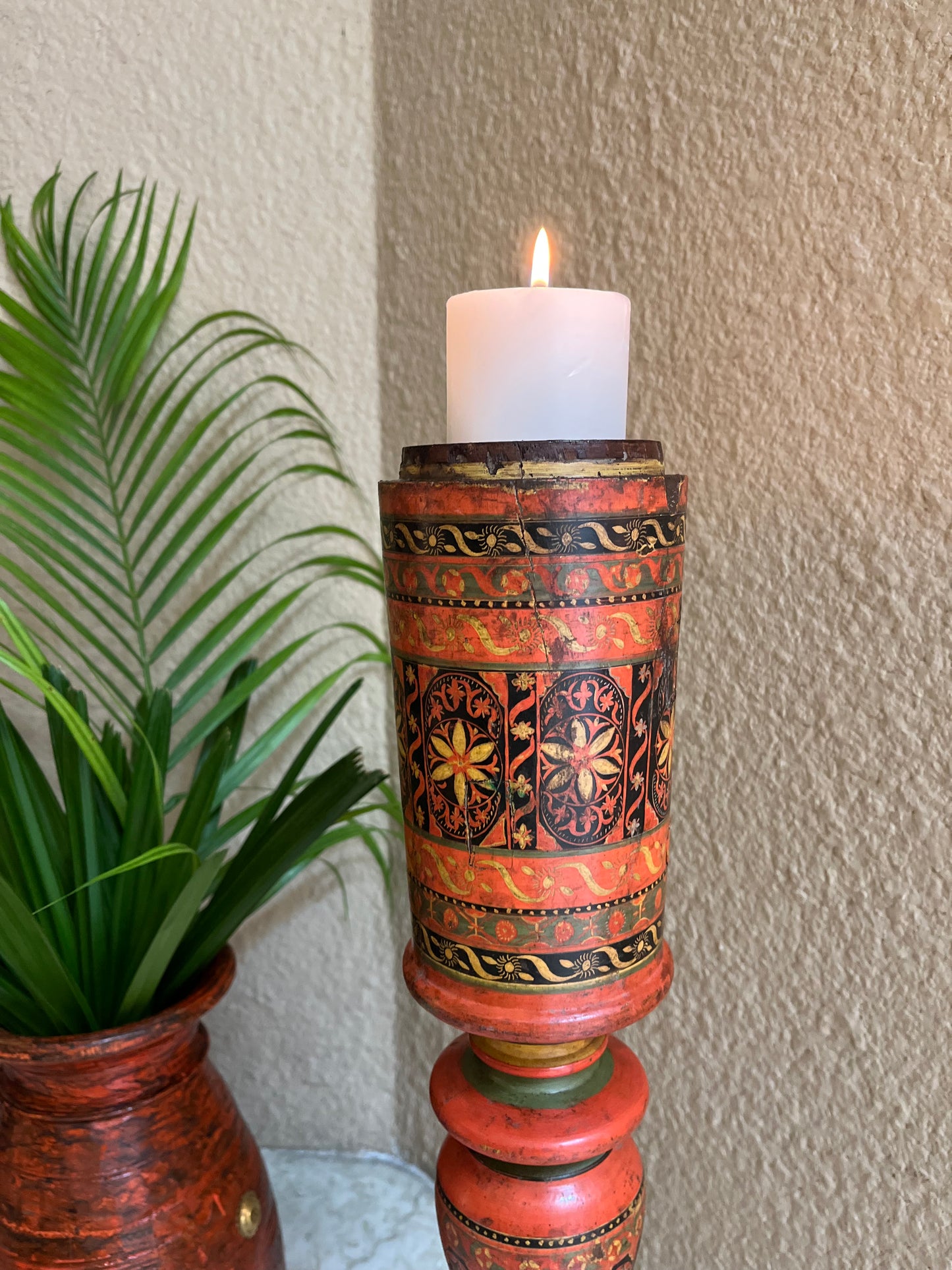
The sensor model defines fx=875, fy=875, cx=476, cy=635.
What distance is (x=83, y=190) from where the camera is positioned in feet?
2.59

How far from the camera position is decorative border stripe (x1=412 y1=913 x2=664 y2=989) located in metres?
0.39

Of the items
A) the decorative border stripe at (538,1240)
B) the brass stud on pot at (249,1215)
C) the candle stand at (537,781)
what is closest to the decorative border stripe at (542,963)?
the candle stand at (537,781)

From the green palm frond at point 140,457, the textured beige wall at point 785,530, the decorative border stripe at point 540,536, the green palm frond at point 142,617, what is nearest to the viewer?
the decorative border stripe at point 540,536

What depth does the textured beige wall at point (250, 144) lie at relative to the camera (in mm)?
772

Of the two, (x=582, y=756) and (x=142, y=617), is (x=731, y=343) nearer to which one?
(x=582, y=756)

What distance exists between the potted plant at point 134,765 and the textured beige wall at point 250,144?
0.03 meters

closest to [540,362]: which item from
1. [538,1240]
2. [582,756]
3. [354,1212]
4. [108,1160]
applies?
[582,756]

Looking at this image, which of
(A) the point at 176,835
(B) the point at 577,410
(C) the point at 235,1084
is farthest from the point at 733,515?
(C) the point at 235,1084

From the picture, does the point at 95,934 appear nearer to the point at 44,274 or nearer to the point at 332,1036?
the point at 332,1036

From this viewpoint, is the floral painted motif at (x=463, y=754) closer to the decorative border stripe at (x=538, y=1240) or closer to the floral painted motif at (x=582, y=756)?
the floral painted motif at (x=582, y=756)

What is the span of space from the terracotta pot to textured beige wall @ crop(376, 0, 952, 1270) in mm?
350

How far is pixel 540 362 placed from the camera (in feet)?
1.28

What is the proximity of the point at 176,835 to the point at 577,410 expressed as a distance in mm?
441

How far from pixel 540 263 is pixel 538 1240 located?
473 millimetres
